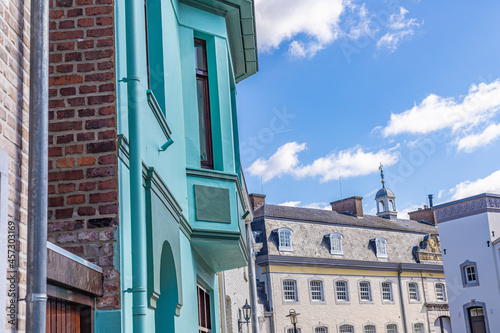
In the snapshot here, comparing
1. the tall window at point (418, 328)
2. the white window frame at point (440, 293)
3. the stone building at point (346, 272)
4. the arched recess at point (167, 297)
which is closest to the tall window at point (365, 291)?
Result: the stone building at point (346, 272)

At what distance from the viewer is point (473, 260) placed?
1364 inches

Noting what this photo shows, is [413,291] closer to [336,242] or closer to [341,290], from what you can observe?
[341,290]

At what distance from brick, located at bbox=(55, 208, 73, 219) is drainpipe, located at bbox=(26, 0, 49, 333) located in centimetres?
129

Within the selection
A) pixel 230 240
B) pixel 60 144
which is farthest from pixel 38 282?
pixel 230 240

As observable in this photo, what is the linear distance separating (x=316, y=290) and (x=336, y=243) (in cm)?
384

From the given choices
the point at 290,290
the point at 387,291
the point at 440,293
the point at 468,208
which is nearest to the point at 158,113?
the point at 290,290

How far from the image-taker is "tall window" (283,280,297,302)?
35406 mm

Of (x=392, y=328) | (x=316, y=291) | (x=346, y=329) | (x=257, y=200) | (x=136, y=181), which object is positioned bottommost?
(x=392, y=328)

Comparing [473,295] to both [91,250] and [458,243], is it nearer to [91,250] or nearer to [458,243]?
[458,243]

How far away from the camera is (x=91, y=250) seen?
407 centimetres

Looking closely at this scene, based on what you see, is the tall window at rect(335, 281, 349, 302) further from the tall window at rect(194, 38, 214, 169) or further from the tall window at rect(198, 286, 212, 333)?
the tall window at rect(194, 38, 214, 169)

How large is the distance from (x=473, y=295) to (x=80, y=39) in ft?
113

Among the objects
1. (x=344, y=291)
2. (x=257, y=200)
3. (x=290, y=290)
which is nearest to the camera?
(x=290, y=290)

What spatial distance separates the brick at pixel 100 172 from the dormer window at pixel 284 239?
32.5 metres
